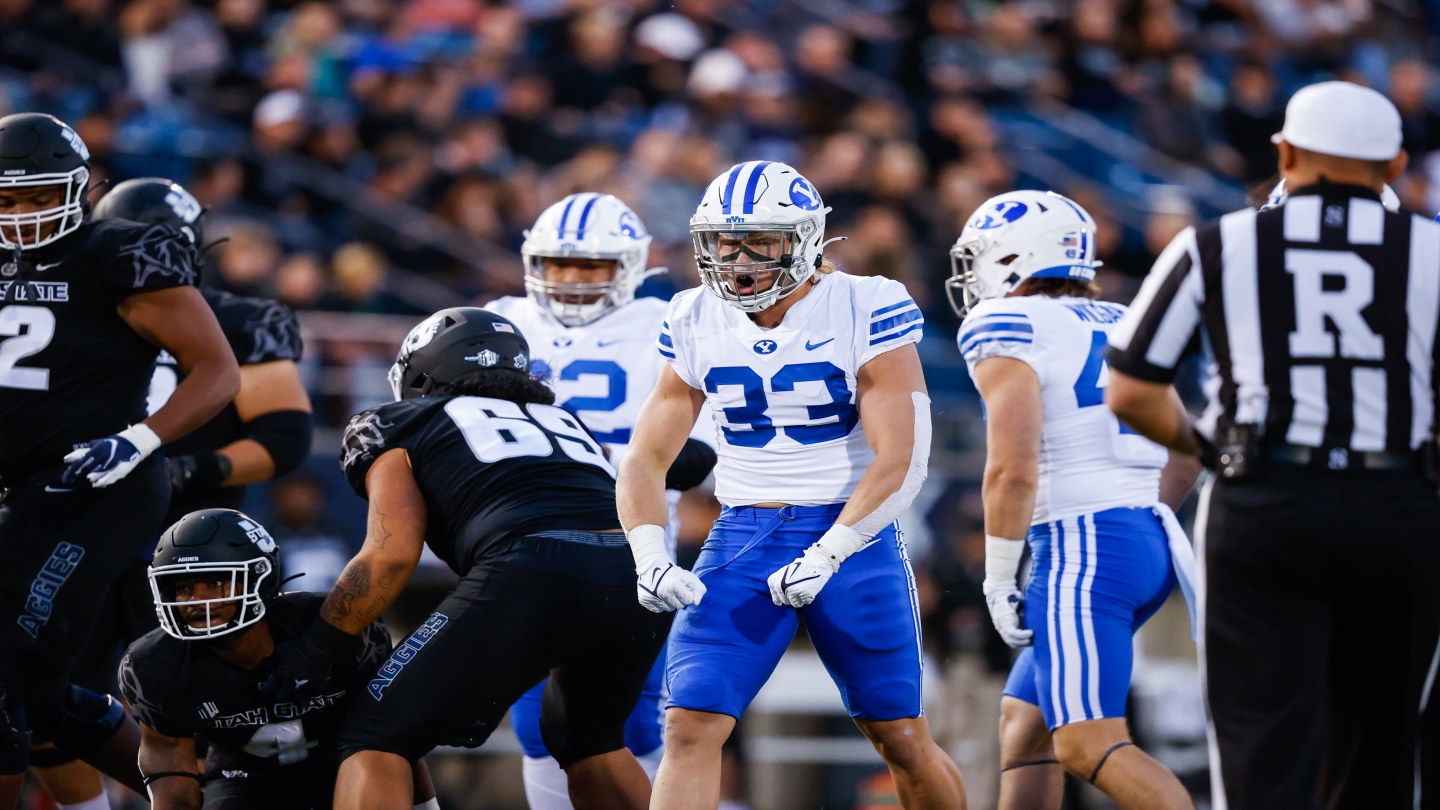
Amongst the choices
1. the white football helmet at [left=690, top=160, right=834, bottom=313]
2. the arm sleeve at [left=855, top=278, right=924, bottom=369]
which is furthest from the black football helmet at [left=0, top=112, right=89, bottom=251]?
the arm sleeve at [left=855, top=278, right=924, bottom=369]

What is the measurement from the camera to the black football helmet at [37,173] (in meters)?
4.97

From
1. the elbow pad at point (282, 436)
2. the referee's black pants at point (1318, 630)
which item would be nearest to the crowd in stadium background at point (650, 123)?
the elbow pad at point (282, 436)

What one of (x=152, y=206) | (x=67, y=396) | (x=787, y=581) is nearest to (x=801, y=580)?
(x=787, y=581)

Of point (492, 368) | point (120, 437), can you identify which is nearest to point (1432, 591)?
point (492, 368)

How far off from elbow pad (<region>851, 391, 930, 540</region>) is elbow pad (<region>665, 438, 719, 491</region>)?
1378 millimetres

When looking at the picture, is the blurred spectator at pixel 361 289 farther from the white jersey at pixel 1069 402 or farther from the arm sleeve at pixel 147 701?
the white jersey at pixel 1069 402

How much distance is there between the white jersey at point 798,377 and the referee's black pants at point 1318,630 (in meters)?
1.15

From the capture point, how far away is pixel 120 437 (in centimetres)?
Result: 500

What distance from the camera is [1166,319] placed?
360 centimetres

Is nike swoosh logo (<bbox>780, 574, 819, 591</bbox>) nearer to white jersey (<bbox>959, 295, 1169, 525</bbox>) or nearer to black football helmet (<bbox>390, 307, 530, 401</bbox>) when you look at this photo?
white jersey (<bbox>959, 295, 1169, 525</bbox>)

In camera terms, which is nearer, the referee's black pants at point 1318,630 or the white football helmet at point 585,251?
the referee's black pants at point 1318,630

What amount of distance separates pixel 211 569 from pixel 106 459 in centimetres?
53

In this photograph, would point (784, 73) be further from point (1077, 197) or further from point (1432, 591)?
point (1432, 591)

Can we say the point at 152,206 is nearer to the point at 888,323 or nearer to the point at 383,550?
the point at 383,550
